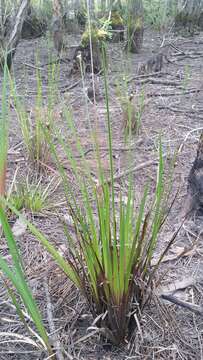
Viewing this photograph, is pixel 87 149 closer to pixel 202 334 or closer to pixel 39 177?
pixel 39 177

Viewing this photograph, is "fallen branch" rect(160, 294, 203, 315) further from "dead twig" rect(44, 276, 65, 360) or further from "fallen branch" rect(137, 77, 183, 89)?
"fallen branch" rect(137, 77, 183, 89)

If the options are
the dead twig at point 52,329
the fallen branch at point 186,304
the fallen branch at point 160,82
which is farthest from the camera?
the fallen branch at point 160,82

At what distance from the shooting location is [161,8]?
7020 mm

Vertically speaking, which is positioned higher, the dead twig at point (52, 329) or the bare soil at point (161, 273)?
the dead twig at point (52, 329)

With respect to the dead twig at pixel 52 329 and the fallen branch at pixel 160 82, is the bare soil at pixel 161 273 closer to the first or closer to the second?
the dead twig at pixel 52 329

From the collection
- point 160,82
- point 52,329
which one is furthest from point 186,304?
point 160,82

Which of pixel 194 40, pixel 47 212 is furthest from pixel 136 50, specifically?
pixel 47 212

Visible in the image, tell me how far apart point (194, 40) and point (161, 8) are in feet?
4.44

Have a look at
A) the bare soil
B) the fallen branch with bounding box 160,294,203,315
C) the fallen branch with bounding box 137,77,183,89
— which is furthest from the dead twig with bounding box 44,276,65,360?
the fallen branch with bounding box 137,77,183,89

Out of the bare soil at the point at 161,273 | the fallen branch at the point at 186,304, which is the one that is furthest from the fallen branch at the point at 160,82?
the fallen branch at the point at 186,304

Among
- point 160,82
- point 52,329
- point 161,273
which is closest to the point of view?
point 52,329

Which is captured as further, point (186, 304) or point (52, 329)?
point (186, 304)

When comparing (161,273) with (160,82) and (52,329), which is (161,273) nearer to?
(52,329)

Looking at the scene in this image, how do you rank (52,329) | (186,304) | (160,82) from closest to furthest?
(52,329) → (186,304) → (160,82)
